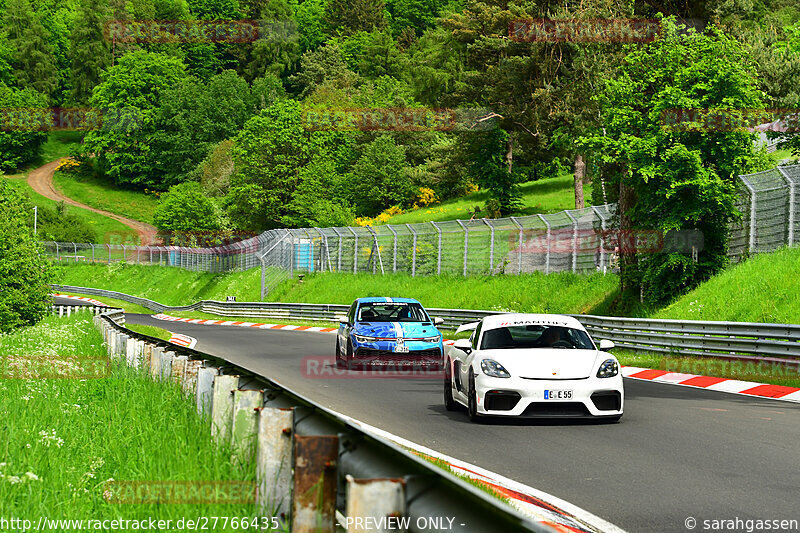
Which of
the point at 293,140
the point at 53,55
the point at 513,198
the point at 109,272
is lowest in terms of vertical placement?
the point at 109,272

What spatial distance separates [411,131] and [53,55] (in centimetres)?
9609

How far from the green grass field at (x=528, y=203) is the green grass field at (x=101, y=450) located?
5913 cm

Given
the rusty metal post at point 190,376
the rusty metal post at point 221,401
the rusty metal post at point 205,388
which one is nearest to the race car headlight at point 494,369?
the rusty metal post at point 190,376

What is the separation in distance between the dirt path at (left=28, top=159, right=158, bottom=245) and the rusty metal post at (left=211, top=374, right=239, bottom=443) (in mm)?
106792

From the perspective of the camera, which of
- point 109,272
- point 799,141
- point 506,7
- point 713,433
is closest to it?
point 713,433

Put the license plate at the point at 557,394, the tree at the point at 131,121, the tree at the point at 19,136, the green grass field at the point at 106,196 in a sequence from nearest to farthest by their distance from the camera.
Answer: the license plate at the point at 557,394 < the green grass field at the point at 106,196 < the tree at the point at 19,136 < the tree at the point at 131,121

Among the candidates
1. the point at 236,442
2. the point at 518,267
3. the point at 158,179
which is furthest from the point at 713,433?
the point at 158,179

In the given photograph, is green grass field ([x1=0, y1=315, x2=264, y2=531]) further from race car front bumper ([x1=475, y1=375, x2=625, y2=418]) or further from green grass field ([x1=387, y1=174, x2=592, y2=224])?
green grass field ([x1=387, y1=174, x2=592, y2=224])

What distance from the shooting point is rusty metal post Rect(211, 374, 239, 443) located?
6586mm

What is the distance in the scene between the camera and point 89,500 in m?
5.49

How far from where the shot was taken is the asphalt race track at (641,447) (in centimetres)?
741

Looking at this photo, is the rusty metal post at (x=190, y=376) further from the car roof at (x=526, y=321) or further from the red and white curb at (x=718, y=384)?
the red and white curb at (x=718, y=384)

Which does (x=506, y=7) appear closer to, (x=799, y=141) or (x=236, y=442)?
(x=799, y=141)

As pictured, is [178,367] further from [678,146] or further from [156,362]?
[678,146]
